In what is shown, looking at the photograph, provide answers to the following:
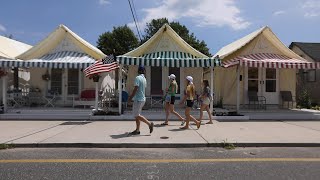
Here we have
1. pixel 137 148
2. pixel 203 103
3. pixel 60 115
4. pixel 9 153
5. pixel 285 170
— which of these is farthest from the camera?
pixel 60 115

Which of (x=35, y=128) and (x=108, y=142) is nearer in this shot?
(x=108, y=142)

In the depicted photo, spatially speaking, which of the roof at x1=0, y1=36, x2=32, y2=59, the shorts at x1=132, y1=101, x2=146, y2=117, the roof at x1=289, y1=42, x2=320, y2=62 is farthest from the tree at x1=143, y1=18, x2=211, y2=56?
the shorts at x1=132, y1=101, x2=146, y2=117

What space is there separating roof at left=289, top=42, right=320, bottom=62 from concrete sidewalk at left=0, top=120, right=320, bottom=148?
51.3ft

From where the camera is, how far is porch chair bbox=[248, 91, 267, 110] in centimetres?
1698

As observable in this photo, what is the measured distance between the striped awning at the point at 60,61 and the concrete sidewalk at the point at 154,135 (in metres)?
3.22

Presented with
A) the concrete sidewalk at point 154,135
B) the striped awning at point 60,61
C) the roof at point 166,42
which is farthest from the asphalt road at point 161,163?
the roof at point 166,42

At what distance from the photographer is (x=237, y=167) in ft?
21.0

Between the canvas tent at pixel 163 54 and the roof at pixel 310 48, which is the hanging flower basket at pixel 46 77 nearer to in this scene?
the canvas tent at pixel 163 54

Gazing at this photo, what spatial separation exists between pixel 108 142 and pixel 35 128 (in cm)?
389

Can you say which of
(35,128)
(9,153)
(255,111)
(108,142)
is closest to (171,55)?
(255,111)

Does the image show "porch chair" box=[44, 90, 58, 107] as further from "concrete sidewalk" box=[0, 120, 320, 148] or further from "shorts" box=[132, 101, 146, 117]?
"shorts" box=[132, 101, 146, 117]

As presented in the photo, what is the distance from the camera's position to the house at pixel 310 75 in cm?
2450

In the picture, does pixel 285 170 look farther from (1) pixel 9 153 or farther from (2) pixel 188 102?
(1) pixel 9 153

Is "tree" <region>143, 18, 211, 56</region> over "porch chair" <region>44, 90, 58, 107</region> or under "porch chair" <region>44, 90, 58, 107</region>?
over
